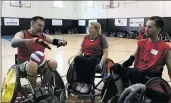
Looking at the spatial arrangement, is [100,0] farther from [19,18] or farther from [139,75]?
[139,75]

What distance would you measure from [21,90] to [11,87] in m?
0.10

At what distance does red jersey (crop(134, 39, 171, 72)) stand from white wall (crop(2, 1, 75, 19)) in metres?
13.8

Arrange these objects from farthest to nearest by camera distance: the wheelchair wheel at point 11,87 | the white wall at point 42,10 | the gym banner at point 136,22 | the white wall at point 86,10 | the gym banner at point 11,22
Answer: the white wall at point 42,10 → the gym banner at point 11,22 → the gym banner at point 136,22 → the white wall at point 86,10 → the wheelchair wheel at point 11,87

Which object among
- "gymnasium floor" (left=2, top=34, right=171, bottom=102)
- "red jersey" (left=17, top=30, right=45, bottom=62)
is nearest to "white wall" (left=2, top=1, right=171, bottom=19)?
"gymnasium floor" (left=2, top=34, right=171, bottom=102)

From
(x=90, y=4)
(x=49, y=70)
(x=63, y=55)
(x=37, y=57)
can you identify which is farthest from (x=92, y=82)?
(x=90, y=4)

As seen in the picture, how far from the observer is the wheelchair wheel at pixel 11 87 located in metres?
2.02

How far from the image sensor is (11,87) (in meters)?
2.08

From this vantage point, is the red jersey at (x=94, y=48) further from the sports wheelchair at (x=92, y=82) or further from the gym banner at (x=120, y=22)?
the gym banner at (x=120, y=22)

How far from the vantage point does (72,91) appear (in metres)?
2.83

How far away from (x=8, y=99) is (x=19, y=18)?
46.0 feet

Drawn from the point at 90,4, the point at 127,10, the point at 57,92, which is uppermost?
the point at 90,4

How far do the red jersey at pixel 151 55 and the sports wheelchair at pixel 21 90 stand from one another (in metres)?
0.92

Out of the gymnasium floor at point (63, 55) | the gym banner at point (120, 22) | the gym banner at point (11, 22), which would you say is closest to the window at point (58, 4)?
the gym banner at point (11, 22)

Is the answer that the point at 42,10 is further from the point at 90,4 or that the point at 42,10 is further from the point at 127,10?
the point at 127,10
